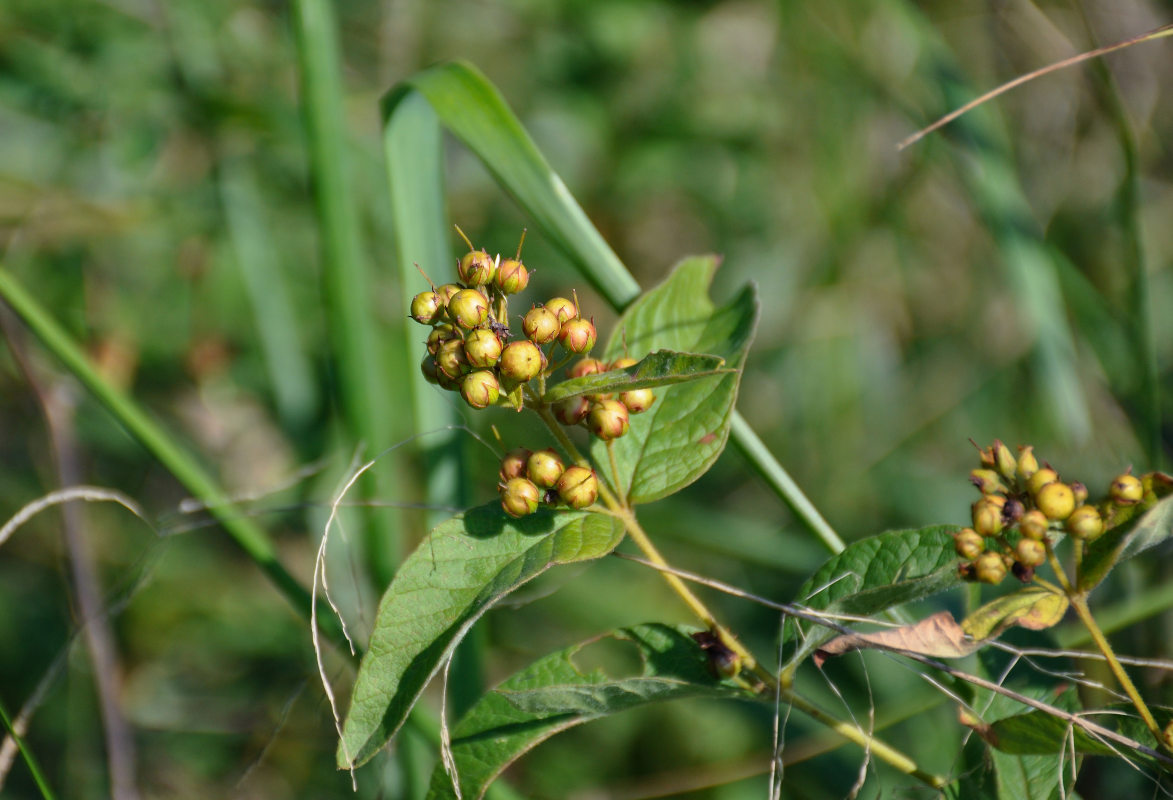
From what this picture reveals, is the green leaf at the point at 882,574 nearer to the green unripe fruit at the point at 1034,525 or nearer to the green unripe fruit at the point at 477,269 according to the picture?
the green unripe fruit at the point at 1034,525

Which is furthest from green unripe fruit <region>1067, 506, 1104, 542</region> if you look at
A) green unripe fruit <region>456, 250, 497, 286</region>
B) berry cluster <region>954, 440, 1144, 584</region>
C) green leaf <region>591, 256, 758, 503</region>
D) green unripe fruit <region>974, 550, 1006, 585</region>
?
green unripe fruit <region>456, 250, 497, 286</region>

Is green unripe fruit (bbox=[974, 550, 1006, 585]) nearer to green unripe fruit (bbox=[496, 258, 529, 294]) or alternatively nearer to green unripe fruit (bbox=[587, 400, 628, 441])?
green unripe fruit (bbox=[587, 400, 628, 441])

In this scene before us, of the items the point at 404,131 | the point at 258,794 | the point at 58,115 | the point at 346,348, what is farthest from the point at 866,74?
the point at 258,794

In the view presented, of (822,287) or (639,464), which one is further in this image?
(822,287)

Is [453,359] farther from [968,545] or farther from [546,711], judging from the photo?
[968,545]

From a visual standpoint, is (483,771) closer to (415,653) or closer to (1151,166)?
(415,653)

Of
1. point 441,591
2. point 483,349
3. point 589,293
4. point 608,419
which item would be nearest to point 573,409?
point 608,419

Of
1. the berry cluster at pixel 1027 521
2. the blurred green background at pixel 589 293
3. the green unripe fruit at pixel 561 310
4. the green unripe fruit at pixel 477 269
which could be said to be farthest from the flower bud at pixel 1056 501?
the blurred green background at pixel 589 293
